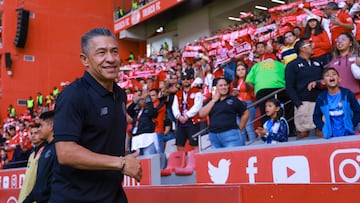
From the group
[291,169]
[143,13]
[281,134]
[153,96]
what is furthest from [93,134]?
[143,13]

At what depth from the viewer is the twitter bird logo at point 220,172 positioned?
205 inches

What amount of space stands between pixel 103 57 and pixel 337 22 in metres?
5.44

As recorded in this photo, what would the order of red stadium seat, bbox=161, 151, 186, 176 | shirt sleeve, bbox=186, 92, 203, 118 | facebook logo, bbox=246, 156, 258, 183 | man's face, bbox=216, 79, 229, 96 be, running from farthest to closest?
red stadium seat, bbox=161, 151, 186, 176, shirt sleeve, bbox=186, 92, 203, 118, man's face, bbox=216, 79, 229, 96, facebook logo, bbox=246, 156, 258, 183

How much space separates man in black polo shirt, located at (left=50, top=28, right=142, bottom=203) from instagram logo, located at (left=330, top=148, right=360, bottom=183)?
265 centimetres

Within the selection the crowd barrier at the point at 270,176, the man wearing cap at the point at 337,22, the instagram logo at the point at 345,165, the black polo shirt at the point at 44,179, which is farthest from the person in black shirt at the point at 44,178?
the man wearing cap at the point at 337,22

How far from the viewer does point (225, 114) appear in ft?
19.6

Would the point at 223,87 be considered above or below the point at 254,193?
above

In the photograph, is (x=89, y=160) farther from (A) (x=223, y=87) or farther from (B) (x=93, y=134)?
(A) (x=223, y=87)

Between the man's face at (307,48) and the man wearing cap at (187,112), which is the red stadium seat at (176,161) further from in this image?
the man's face at (307,48)

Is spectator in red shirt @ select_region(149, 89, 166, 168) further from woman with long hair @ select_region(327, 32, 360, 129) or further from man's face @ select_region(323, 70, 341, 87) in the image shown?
man's face @ select_region(323, 70, 341, 87)

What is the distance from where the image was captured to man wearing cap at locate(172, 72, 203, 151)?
7.70 meters

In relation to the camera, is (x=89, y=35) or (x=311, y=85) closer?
(x=89, y=35)

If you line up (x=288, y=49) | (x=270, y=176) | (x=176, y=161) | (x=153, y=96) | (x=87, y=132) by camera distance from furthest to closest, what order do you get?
(x=153, y=96), (x=176, y=161), (x=288, y=49), (x=270, y=176), (x=87, y=132)

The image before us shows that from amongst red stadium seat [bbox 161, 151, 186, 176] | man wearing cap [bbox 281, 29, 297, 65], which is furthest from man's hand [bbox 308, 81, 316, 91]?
red stadium seat [bbox 161, 151, 186, 176]
